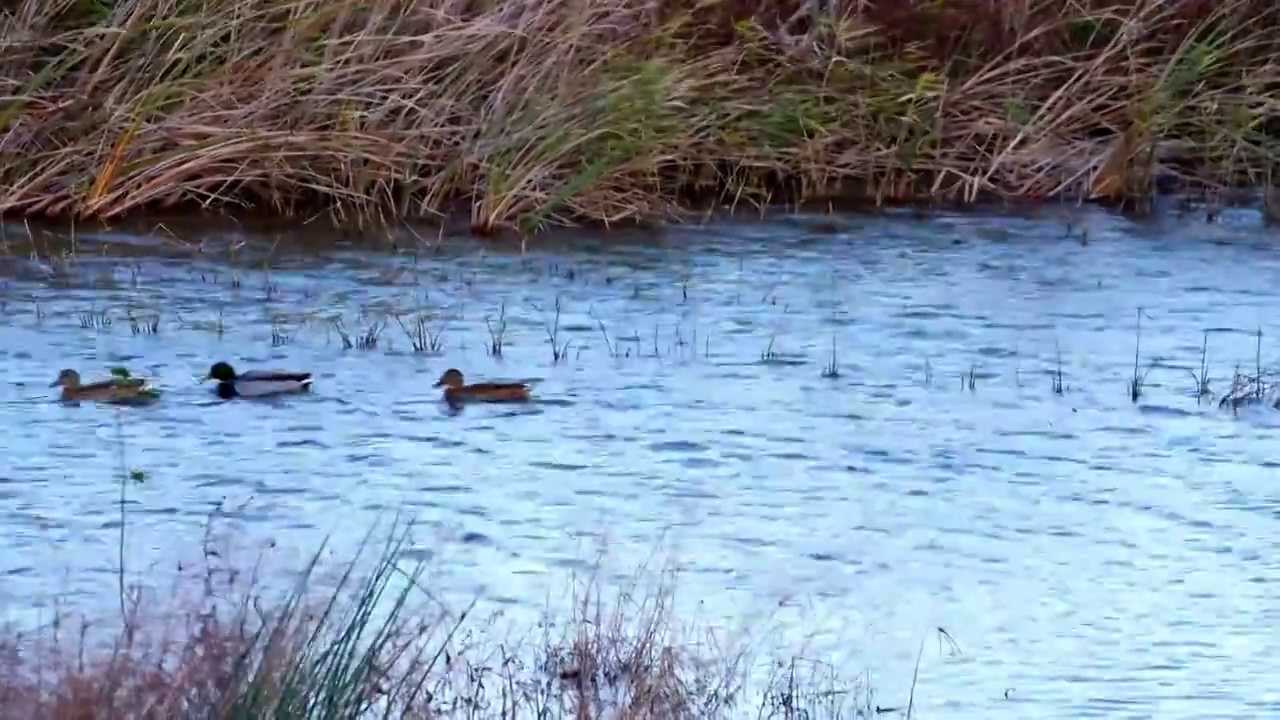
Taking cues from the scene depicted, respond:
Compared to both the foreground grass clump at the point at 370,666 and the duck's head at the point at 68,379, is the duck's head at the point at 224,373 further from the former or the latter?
the foreground grass clump at the point at 370,666

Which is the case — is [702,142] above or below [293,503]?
above

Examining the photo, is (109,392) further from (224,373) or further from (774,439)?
(774,439)

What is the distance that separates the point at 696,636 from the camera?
21.7ft

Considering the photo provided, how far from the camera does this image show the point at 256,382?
31.3 feet

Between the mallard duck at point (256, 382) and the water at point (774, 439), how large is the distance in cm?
10

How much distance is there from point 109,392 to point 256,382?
0.54m

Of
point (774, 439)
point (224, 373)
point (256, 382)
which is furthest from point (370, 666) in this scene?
point (224, 373)

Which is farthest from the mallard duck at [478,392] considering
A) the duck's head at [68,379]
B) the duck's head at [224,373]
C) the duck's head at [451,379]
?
the duck's head at [68,379]

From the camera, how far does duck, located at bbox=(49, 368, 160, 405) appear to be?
31.0 ft

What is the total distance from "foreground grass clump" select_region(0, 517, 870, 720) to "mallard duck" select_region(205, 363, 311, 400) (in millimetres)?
2569

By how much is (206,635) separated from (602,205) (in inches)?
337

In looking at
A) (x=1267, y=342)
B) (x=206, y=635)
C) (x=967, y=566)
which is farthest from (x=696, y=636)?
(x=1267, y=342)

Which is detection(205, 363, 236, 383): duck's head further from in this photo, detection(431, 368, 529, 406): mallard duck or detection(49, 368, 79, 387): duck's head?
detection(431, 368, 529, 406): mallard duck

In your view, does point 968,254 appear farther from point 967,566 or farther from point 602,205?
point 967,566
